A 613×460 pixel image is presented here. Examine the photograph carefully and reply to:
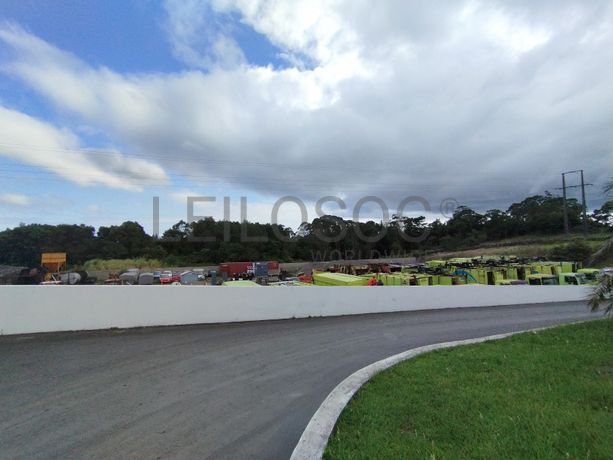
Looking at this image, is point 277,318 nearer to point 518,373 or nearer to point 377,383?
point 377,383

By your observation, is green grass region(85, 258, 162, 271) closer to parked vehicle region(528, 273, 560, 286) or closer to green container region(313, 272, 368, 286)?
green container region(313, 272, 368, 286)

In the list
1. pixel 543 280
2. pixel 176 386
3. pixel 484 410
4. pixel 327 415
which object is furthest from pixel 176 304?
pixel 543 280

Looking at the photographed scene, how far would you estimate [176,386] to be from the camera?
4.63 m

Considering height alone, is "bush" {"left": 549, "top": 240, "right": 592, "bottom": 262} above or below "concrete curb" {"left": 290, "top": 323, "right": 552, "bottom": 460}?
above

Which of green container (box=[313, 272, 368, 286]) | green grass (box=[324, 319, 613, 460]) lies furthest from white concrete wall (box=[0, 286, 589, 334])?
green grass (box=[324, 319, 613, 460])

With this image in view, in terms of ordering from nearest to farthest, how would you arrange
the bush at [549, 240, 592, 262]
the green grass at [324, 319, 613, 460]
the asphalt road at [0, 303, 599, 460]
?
1. the green grass at [324, 319, 613, 460]
2. the asphalt road at [0, 303, 599, 460]
3. the bush at [549, 240, 592, 262]

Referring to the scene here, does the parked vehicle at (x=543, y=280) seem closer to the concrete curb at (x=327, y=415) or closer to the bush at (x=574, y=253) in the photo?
the concrete curb at (x=327, y=415)

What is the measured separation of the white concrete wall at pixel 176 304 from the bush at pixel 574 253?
34.6 metres

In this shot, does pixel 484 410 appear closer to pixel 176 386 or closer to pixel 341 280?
pixel 176 386

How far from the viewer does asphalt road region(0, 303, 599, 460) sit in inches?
129

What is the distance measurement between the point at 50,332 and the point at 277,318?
16.7 feet

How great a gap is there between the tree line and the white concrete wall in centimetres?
652

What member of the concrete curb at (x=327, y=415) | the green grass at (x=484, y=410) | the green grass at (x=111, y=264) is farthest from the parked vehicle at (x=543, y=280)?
the green grass at (x=111, y=264)

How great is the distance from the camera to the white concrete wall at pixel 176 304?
7133 mm
